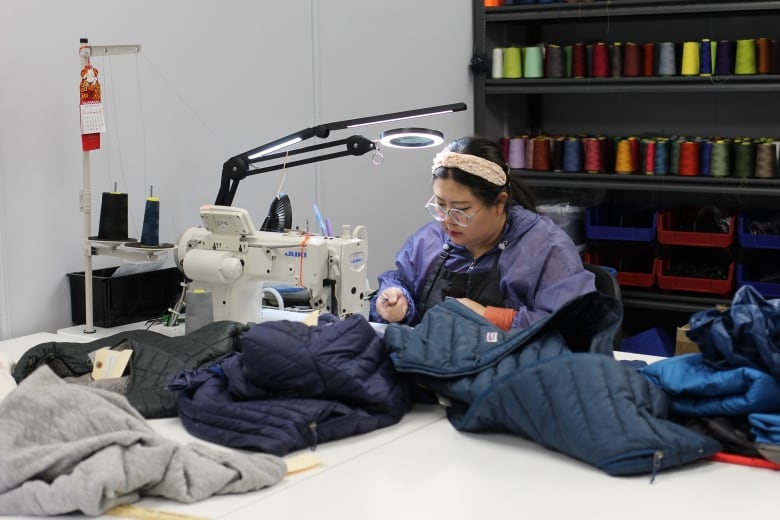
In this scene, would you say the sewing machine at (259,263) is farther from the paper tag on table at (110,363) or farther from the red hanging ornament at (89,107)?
the paper tag on table at (110,363)

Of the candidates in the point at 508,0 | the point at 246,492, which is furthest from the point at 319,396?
the point at 508,0

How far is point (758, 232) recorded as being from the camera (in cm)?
407

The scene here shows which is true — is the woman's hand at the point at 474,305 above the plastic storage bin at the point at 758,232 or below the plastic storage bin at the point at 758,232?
below

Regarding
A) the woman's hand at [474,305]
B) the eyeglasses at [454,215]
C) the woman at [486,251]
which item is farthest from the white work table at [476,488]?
the eyeglasses at [454,215]

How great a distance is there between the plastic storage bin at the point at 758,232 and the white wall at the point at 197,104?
1402 millimetres

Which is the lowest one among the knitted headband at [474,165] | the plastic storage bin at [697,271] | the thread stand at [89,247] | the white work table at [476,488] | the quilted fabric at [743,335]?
the white work table at [476,488]

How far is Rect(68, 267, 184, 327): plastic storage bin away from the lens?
2783 mm

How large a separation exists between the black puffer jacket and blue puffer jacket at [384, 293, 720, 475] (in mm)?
458

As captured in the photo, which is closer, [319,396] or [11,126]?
[319,396]

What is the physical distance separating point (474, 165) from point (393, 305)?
46 cm

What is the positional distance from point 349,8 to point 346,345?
2.30 metres

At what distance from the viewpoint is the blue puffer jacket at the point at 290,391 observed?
5.95ft

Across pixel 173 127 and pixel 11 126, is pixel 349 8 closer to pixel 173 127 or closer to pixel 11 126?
pixel 173 127

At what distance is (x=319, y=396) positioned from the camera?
1893mm
